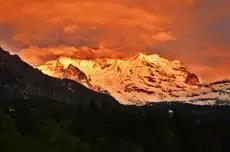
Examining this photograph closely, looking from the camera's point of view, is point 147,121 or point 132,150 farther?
point 147,121

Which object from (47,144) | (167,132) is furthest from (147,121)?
(47,144)

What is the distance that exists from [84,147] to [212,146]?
5458cm

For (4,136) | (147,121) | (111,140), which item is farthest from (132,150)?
(4,136)

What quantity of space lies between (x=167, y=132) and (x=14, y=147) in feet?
305

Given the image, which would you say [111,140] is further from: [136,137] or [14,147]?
[14,147]

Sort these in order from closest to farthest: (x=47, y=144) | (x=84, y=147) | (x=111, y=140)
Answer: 1. (x=47, y=144)
2. (x=84, y=147)
3. (x=111, y=140)

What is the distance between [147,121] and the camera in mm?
199625

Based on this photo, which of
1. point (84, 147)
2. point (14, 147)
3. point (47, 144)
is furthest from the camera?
point (84, 147)

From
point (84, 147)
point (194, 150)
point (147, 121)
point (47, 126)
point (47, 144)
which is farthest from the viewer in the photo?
point (147, 121)

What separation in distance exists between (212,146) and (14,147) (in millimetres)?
94598

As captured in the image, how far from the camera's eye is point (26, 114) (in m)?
172

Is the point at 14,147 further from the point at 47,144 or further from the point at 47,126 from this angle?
the point at 47,126

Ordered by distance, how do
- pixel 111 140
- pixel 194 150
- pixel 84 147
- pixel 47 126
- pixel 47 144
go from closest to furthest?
pixel 47 144, pixel 84 147, pixel 47 126, pixel 111 140, pixel 194 150

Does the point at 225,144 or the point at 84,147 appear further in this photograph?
the point at 225,144
